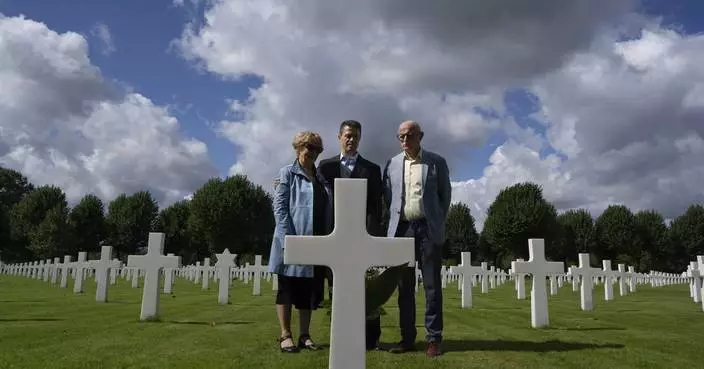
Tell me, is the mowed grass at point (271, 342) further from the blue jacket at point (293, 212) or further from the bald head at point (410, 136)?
the bald head at point (410, 136)

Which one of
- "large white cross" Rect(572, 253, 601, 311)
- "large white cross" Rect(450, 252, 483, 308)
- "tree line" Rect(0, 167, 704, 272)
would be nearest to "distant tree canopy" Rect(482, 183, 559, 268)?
"tree line" Rect(0, 167, 704, 272)

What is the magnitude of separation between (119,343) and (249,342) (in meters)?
1.34

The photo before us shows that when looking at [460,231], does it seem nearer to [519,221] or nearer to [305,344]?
[519,221]

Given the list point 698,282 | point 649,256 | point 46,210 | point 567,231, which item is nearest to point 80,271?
point 698,282

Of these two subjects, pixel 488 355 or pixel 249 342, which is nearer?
pixel 488 355

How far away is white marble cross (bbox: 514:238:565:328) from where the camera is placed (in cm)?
803

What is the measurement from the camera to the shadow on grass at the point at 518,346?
18.3 feet

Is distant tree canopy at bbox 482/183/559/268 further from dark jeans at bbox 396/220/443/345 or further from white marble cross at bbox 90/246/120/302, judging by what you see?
dark jeans at bbox 396/220/443/345

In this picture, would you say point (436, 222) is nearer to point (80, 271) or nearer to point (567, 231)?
point (80, 271)

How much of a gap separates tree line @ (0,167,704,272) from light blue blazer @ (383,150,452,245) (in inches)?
1478

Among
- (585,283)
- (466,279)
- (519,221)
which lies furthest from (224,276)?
(519,221)

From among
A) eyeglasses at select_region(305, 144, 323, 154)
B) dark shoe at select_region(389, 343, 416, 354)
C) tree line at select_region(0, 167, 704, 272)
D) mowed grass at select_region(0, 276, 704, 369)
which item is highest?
tree line at select_region(0, 167, 704, 272)

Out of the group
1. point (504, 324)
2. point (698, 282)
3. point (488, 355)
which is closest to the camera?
point (488, 355)

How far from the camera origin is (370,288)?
450cm
